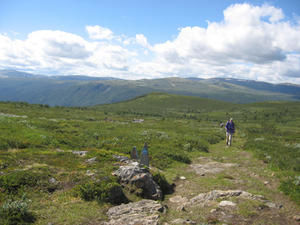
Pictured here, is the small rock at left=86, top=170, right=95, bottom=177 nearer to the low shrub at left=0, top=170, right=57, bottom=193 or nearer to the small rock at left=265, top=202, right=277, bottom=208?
the low shrub at left=0, top=170, right=57, bottom=193

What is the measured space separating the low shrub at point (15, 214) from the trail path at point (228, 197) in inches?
193

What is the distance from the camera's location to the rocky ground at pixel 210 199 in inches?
355

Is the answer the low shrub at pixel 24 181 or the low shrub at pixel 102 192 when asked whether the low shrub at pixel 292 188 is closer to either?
the low shrub at pixel 102 192

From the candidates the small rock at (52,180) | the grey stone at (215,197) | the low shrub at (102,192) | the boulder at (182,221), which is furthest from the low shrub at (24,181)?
the grey stone at (215,197)

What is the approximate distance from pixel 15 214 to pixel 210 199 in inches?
331

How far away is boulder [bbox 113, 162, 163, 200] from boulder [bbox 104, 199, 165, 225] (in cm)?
152

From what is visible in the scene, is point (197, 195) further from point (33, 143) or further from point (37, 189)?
point (33, 143)

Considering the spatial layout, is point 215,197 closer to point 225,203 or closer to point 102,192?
point 225,203

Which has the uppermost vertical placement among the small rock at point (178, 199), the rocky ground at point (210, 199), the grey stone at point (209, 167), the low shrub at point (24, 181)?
the low shrub at point (24, 181)

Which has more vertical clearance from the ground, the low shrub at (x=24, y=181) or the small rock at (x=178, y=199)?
the low shrub at (x=24, y=181)

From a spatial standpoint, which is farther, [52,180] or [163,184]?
[163,184]

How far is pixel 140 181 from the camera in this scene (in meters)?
12.1

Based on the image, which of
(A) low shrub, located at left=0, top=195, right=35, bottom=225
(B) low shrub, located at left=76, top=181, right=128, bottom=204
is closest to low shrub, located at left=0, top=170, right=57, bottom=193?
(B) low shrub, located at left=76, top=181, right=128, bottom=204

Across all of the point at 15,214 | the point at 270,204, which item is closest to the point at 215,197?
the point at 270,204
